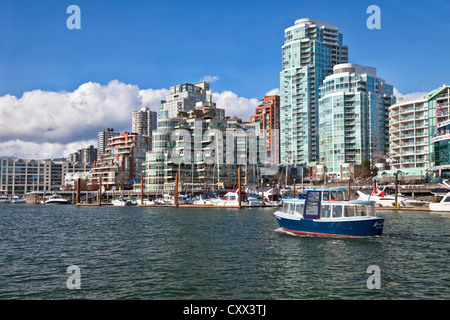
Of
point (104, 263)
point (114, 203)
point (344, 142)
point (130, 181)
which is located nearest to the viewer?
point (104, 263)

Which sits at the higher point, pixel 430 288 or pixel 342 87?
pixel 342 87

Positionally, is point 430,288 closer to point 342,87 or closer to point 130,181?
point 342,87

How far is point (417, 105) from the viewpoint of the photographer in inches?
4975

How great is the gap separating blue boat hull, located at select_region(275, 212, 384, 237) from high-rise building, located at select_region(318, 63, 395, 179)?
121817mm

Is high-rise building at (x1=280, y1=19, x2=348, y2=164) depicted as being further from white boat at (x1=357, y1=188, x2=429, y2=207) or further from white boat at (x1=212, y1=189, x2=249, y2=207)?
white boat at (x1=357, y1=188, x2=429, y2=207)

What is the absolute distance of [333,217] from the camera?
4109 cm

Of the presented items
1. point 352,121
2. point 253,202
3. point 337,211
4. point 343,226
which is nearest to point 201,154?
point 352,121

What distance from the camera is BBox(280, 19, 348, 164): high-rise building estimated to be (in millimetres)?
190250

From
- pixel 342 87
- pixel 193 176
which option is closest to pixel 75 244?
pixel 193 176

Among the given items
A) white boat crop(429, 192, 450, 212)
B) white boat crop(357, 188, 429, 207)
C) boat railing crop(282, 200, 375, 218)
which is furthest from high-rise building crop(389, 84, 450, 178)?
boat railing crop(282, 200, 375, 218)

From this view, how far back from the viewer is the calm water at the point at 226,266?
71.4 ft

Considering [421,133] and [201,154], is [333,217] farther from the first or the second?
[201,154]

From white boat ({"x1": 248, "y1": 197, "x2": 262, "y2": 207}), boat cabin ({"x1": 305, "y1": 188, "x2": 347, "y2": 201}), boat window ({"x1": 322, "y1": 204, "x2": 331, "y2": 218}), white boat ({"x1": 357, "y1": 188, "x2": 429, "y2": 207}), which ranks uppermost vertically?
boat cabin ({"x1": 305, "y1": 188, "x2": 347, "y2": 201})
